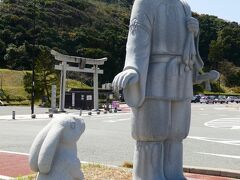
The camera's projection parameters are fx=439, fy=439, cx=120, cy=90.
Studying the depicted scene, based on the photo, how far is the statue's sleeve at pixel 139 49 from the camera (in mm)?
4965

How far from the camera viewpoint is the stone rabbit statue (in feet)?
Answer: 14.1

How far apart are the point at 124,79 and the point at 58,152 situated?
40.7 inches

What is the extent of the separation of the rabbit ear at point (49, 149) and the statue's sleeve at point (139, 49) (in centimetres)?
97

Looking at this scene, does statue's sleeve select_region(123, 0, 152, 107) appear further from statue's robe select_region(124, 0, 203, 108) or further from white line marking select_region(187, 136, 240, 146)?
white line marking select_region(187, 136, 240, 146)

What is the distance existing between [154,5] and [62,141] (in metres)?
1.94

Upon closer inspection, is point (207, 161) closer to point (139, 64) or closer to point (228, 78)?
point (139, 64)

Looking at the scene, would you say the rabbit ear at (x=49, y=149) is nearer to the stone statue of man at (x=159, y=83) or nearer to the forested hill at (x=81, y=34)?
Result: the stone statue of man at (x=159, y=83)

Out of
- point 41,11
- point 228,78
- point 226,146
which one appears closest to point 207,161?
point 226,146

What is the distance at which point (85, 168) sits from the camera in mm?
8023

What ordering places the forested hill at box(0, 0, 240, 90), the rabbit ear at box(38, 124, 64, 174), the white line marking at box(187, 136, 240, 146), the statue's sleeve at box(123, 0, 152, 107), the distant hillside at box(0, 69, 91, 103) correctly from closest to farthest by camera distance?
the rabbit ear at box(38, 124, 64, 174)
the statue's sleeve at box(123, 0, 152, 107)
the white line marking at box(187, 136, 240, 146)
the distant hillside at box(0, 69, 91, 103)
the forested hill at box(0, 0, 240, 90)

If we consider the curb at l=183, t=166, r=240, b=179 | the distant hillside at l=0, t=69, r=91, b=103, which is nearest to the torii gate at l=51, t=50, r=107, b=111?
the distant hillside at l=0, t=69, r=91, b=103

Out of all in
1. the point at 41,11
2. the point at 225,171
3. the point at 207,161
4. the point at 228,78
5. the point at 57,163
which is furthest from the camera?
the point at 228,78

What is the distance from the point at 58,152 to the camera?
4.40m

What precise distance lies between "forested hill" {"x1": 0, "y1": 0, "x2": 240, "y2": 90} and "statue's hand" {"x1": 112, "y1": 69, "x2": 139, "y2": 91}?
2321 inches
